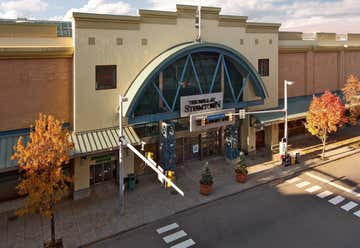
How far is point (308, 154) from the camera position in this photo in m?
30.0

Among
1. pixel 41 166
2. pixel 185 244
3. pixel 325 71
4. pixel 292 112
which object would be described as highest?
pixel 325 71

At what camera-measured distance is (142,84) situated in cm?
2147

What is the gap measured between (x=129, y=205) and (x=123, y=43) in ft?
39.1

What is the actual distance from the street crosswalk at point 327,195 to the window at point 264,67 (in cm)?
1124

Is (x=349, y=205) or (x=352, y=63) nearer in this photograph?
(x=349, y=205)

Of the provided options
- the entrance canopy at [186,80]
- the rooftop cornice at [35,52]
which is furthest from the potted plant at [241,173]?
the rooftop cornice at [35,52]

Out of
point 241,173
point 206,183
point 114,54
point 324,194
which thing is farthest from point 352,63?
point 114,54

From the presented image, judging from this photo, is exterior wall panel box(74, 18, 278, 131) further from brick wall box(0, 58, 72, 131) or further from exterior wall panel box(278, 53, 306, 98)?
exterior wall panel box(278, 53, 306, 98)

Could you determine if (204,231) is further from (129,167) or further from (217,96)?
(217,96)

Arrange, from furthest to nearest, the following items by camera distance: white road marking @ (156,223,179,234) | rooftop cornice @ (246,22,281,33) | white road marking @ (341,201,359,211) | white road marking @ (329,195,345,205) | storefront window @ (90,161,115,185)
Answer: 1. rooftop cornice @ (246,22,281,33)
2. storefront window @ (90,161,115,185)
3. white road marking @ (329,195,345,205)
4. white road marking @ (341,201,359,211)
5. white road marking @ (156,223,179,234)

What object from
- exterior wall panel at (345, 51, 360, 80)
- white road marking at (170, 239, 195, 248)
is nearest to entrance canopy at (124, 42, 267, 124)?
white road marking at (170, 239, 195, 248)

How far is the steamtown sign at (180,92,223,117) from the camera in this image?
958 inches

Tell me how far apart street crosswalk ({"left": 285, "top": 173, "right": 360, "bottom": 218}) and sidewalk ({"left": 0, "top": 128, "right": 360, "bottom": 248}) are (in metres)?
1.56

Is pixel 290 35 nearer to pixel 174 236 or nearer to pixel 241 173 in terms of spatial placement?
pixel 241 173
